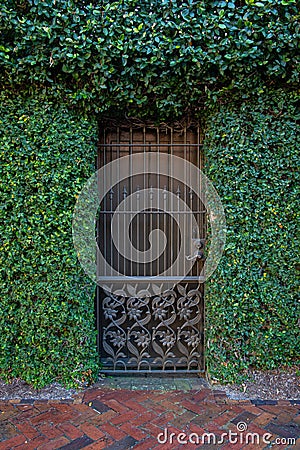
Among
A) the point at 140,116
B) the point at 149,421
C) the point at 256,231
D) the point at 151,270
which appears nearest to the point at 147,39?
the point at 140,116

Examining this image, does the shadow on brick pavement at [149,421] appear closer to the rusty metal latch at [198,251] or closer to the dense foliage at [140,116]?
the dense foliage at [140,116]

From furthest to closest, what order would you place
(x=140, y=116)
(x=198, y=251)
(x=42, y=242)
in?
1. (x=198, y=251)
2. (x=140, y=116)
3. (x=42, y=242)

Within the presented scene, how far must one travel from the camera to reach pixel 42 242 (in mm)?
2861

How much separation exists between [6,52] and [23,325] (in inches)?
86.3

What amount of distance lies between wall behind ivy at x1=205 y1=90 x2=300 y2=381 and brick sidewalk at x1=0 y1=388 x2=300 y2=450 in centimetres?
35

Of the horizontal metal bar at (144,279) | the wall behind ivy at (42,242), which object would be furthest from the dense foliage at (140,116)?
the horizontal metal bar at (144,279)

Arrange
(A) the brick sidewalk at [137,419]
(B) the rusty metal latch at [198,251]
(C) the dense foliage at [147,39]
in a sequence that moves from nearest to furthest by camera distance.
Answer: (A) the brick sidewalk at [137,419] → (C) the dense foliage at [147,39] → (B) the rusty metal latch at [198,251]

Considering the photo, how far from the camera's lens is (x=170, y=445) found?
231 centimetres

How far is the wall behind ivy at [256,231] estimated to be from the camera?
2.85 metres

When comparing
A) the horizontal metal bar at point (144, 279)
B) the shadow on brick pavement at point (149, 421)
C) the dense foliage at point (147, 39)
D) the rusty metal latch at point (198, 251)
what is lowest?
the shadow on brick pavement at point (149, 421)

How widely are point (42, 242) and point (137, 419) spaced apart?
158 cm

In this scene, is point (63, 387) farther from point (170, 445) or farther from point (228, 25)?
point (228, 25)

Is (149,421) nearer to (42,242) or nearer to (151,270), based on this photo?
(151,270)

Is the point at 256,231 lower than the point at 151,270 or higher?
higher
